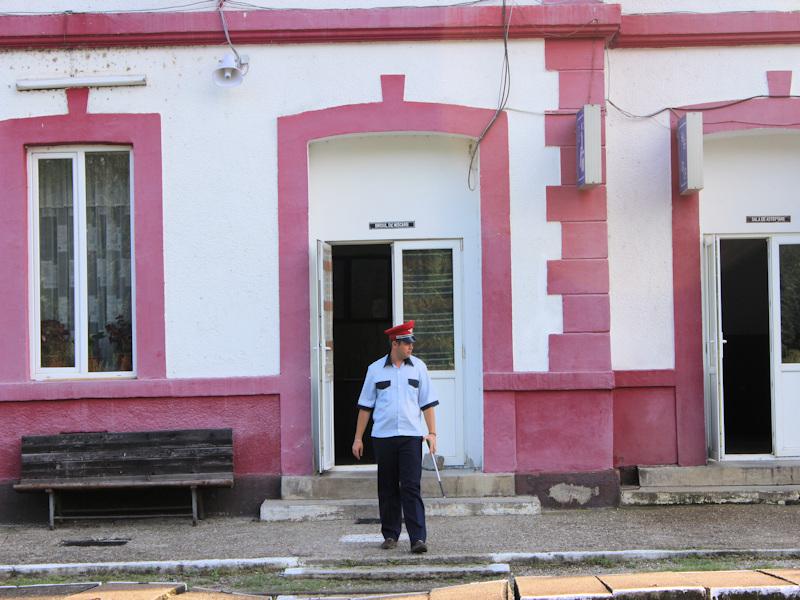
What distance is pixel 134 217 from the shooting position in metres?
8.41

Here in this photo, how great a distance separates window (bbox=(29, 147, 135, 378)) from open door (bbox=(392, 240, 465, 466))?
9.21 ft

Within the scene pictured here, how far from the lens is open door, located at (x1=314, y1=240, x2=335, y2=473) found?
27.2 ft

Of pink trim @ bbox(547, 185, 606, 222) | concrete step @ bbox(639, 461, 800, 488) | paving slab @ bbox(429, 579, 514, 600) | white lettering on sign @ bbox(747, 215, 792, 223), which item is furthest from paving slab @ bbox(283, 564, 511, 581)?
white lettering on sign @ bbox(747, 215, 792, 223)

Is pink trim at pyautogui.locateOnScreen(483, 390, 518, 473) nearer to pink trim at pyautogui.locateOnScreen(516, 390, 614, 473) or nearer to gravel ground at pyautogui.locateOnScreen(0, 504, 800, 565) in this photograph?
pink trim at pyautogui.locateOnScreen(516, 390, 614, 473)

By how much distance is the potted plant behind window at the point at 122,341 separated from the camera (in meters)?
8.54

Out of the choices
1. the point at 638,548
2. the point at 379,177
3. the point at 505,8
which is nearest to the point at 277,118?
the point at 379,177

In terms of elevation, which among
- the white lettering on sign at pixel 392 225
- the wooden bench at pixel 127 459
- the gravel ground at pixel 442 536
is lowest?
the gravel ground at pixel 442 536

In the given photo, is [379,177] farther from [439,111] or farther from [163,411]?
[163,411]

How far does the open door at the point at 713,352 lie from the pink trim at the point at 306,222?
2225 millimetres

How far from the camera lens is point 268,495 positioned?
8266 mm

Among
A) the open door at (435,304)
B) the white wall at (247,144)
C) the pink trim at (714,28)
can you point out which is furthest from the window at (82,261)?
the pink trim at (714,28)

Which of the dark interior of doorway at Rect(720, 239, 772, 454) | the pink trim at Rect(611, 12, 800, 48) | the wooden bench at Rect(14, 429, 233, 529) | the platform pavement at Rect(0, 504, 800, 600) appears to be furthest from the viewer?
the dark interior of doorway at Rect(720, 239, 772, 454)

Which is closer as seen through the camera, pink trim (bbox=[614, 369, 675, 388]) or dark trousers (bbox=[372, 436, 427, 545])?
dark trousers (bbox=[372, 436, 427, 545])

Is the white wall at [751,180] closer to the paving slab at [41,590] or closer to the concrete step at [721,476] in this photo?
the concrete step at [721,476]
